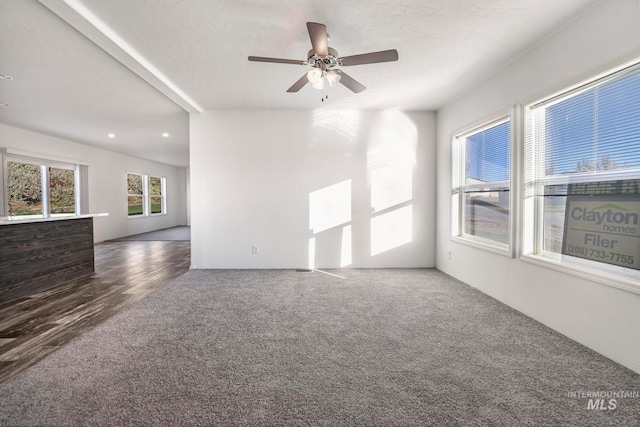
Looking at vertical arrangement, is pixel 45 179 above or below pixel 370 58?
below

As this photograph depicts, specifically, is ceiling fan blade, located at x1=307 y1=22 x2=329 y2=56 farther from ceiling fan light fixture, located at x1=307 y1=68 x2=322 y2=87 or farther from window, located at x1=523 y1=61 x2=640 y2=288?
window, located at x1=523 y1=61 x2=640 y2=288

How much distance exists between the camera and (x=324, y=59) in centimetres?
219

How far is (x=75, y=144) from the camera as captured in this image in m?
6.23

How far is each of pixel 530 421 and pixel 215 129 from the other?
476cm

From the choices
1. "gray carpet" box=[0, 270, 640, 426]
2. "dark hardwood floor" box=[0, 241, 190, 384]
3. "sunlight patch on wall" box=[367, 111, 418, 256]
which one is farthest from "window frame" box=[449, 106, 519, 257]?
"dark hardwood floor" box=[0, 241, 190, 384]

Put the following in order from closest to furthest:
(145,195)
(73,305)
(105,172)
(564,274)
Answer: (564,274)
(73,305)
(105,172)
(145,195)

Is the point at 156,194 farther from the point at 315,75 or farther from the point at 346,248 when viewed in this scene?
the point at 315,75

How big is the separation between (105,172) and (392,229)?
304 inches

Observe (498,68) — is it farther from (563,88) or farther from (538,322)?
(538,322)

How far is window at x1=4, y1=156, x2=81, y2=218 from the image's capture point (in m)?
5.20

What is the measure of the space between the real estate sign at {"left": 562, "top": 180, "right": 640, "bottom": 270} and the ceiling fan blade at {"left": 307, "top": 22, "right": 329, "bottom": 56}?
2400 mm

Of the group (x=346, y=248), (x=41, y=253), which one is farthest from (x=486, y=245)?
(x=41, y=253)

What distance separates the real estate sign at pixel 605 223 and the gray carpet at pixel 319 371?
2.48ft

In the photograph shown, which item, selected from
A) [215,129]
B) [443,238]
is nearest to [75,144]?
[215,129]
